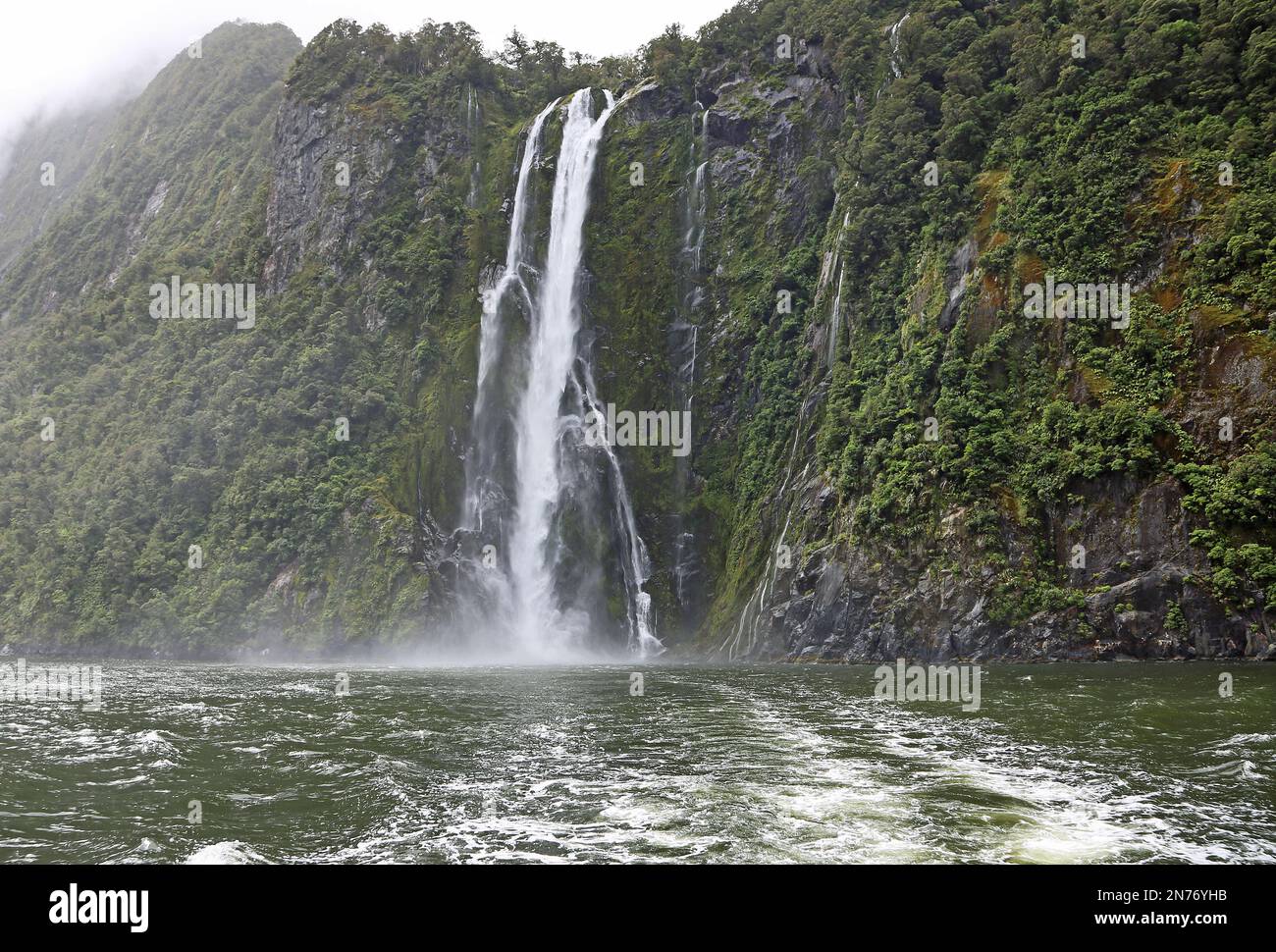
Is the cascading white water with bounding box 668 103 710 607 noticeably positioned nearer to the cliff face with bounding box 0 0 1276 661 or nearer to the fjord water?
the cliff face with bounding box 0 0 1276 661

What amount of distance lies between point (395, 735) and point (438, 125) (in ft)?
194

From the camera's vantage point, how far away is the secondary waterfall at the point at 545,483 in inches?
1757

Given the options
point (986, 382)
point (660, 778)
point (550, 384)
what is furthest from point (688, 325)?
point (660, 778)

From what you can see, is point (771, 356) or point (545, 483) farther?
point (771, 356)

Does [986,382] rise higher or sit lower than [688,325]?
lower

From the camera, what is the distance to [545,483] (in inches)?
1843

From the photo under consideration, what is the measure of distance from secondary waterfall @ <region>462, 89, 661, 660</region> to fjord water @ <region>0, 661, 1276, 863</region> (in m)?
23.0

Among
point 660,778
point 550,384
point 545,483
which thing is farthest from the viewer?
point 550,384

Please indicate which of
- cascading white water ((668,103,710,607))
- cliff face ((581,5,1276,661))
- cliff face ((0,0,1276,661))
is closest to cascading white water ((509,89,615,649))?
cliff face ((0,0,1276,661))

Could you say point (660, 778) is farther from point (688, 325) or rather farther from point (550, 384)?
point (688, 325)

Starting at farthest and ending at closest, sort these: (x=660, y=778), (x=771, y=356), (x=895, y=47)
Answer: (x=895, y=47) → (x=771, y=356) → (x=660, y=778)

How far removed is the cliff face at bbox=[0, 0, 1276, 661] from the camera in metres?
29.9

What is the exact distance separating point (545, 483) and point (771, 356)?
1310 centimetres

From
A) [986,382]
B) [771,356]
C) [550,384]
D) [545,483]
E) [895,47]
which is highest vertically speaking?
[895,47]
